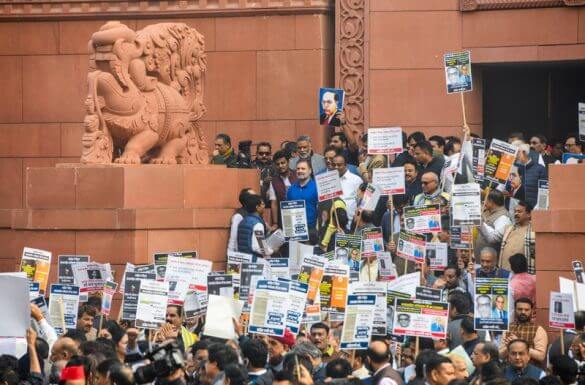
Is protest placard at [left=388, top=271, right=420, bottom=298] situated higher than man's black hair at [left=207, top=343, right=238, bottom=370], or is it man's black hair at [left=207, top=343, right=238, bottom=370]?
protest placard at [left=388, top=271, right=420, bottom=298]

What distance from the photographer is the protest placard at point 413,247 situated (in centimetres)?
2159

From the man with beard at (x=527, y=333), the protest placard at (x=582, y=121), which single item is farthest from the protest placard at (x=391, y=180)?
the man with beard at (x=527, y=333)

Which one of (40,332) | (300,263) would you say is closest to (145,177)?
(300,263)

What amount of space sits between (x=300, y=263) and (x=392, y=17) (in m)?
7.58

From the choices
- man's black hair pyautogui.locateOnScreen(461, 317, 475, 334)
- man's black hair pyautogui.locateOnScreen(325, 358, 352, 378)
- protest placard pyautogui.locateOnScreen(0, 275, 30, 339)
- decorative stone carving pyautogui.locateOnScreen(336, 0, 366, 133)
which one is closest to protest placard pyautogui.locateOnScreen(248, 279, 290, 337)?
man's black hair pyautogui.locateOnScreen(461, 317, 475, 334)

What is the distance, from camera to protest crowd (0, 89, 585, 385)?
16.8m

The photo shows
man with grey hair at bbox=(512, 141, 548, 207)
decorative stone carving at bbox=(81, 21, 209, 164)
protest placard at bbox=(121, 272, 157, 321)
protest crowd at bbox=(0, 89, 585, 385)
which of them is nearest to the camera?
protest crowd at bbox=(0, 89, 585, 385)

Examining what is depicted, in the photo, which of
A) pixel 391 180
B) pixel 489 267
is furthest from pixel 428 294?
pixel 391 180

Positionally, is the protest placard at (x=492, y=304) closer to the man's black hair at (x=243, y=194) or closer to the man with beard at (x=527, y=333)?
the man with beard at (x=527, y=333)

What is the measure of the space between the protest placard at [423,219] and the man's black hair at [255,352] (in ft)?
16.6

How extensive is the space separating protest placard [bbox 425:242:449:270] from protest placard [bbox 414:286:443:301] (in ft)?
9.20

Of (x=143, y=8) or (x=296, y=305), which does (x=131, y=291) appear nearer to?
(x=296, y=305)

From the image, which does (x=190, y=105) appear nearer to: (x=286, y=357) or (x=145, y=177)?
(x=145, y=177)

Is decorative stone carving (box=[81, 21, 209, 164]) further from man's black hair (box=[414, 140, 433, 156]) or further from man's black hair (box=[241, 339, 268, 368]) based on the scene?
man's black hair (box=[241, 339, 268, 368])
